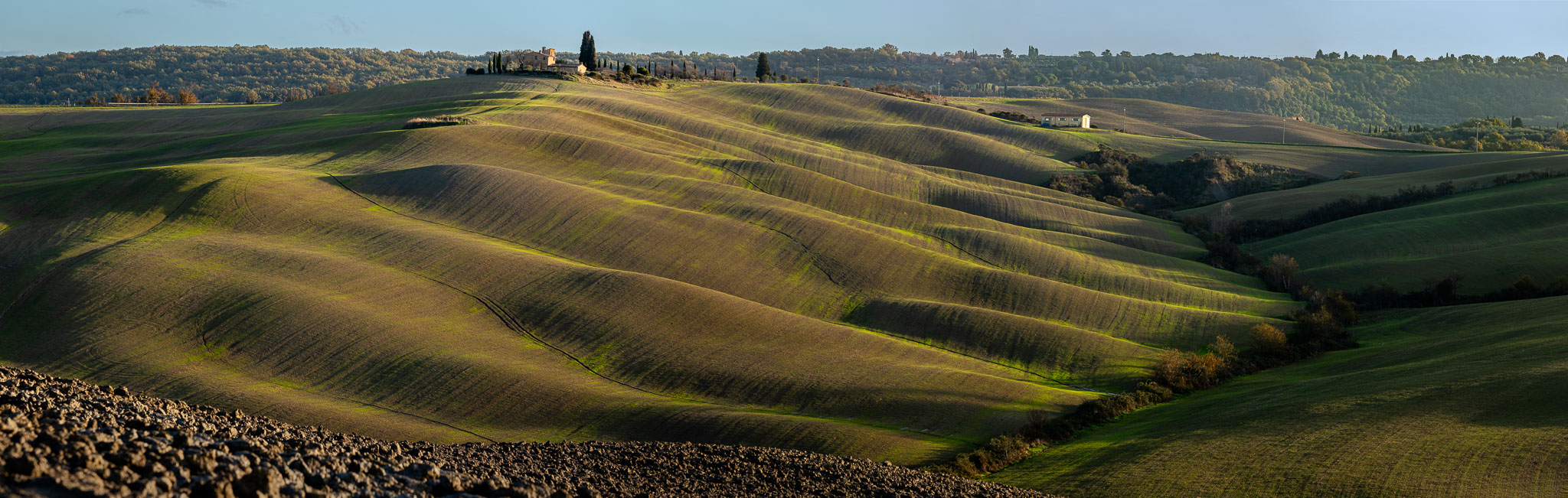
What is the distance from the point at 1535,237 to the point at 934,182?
41.7 meters

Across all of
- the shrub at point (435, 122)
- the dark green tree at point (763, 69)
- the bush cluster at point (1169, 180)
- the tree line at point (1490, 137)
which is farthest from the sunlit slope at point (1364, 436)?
the dark green tree at point (763, 69)

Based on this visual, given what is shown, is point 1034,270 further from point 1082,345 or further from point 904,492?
point 904,492

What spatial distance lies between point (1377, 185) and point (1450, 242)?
26.4 metres

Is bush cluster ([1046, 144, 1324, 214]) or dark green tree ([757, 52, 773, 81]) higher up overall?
dark green tree ([757, 52, 773, 81])

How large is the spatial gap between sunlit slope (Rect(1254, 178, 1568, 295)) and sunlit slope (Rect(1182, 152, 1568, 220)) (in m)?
6.17

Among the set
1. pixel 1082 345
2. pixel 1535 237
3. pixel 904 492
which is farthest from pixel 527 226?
pixel 1535 237

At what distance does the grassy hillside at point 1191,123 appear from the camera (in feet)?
453

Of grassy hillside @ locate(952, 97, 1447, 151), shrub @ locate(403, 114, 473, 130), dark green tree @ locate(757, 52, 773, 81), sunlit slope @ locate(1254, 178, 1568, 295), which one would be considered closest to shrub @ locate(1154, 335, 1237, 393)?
sunlit slope @ locate(1254, 178, 1568, 295)

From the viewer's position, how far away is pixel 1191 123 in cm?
15938

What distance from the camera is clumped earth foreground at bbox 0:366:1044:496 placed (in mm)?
12172

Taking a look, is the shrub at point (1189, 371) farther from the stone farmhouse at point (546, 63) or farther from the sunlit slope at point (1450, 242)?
the stone farmhouse at point (546, 63)

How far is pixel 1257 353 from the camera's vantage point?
153ft

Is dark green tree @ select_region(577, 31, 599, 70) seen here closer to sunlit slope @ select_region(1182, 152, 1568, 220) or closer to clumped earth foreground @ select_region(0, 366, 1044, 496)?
sunlit slope @ select_region(1182, 152, 1568, 220)

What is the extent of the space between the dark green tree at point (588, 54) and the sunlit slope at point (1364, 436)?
330ft
